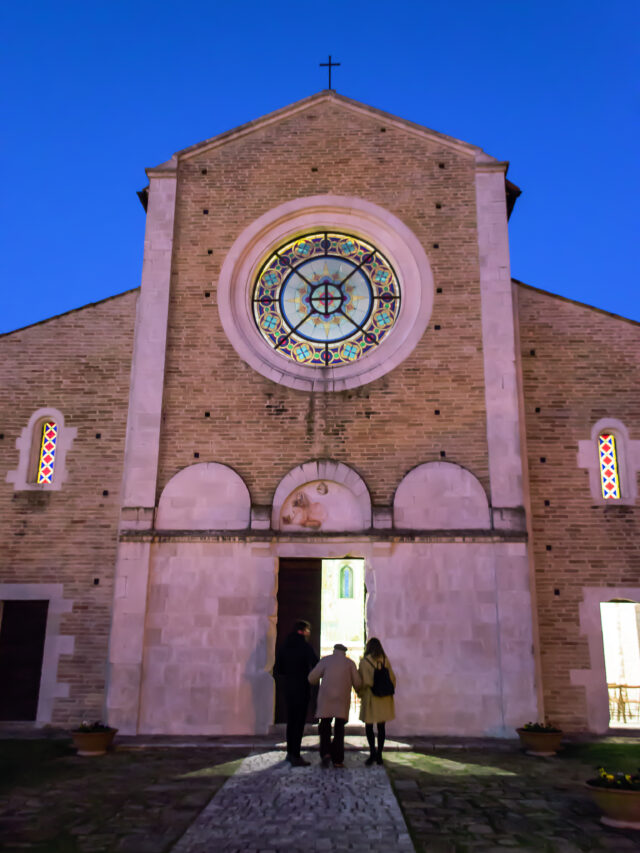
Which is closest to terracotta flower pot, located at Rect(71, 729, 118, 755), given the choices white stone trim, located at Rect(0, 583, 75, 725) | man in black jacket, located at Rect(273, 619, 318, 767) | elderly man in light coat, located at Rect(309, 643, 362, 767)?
white stone trim, located at Rect(0, 583, 75, 725)

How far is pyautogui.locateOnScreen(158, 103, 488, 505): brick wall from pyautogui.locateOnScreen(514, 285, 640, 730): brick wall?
1.12 m

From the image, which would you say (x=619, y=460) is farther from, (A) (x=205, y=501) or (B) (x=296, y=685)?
(A) (x=205, y=501)

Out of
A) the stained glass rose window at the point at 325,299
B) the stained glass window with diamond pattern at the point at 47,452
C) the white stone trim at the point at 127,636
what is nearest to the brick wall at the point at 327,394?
the stained glass rose window at the point at 325,299

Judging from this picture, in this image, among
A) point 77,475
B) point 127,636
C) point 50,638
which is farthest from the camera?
point 77,475

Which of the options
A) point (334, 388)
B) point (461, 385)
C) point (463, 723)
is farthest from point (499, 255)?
point (463, 723)

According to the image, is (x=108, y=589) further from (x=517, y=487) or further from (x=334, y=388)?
(x=517, y=487)

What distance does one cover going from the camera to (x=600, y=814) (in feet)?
20.5

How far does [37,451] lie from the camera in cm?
1209

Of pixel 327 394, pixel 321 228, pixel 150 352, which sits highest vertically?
pixel 321 228

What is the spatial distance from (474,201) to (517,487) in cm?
494

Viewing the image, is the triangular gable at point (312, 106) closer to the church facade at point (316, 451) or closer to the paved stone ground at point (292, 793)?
the church facade at point (316, 451)

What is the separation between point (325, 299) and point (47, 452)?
207 inches

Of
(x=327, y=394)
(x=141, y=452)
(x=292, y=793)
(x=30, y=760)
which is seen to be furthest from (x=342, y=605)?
(x=292, y=793)

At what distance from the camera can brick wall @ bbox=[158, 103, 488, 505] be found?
1135 centimetres
